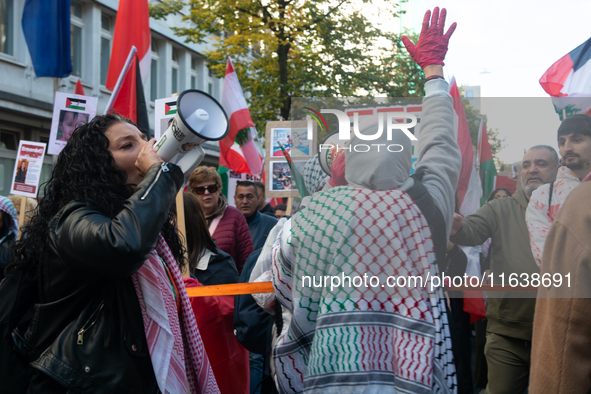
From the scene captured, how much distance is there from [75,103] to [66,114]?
16 cm

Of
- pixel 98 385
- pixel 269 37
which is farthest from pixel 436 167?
pixel 269 37

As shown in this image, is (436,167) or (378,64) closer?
(436,167)

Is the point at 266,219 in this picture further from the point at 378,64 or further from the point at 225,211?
the point at 378,64

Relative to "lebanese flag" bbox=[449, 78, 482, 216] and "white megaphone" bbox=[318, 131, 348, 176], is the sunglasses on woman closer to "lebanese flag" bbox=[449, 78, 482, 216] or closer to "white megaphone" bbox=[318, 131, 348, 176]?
"white megaphone" bbox=[318, 131, 348, 176]

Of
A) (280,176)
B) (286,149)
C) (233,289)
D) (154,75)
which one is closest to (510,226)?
(233,289)

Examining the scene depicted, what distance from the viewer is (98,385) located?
1702 millimetres

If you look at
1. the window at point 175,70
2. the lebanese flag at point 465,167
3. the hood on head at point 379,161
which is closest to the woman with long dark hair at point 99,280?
the hood on head at point 379,161

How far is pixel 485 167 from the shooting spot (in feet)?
5.94

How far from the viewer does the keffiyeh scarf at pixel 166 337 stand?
6.07 ft

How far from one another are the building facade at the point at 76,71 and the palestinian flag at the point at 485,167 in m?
10.2

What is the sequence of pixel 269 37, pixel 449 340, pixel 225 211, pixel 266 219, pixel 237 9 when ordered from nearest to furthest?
1. pixel 449 340
2. pixel 225 211
3. pixel 266 219
4. pixel 269 37
5. pixel 237 9

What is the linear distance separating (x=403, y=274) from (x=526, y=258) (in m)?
0.48

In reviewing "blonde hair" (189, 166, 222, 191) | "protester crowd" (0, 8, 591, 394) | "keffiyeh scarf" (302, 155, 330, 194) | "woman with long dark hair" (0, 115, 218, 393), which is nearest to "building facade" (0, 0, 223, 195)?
"blonde hair" (189, 166, 222, 191)

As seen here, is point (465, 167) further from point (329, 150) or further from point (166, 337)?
point (166, 337)
